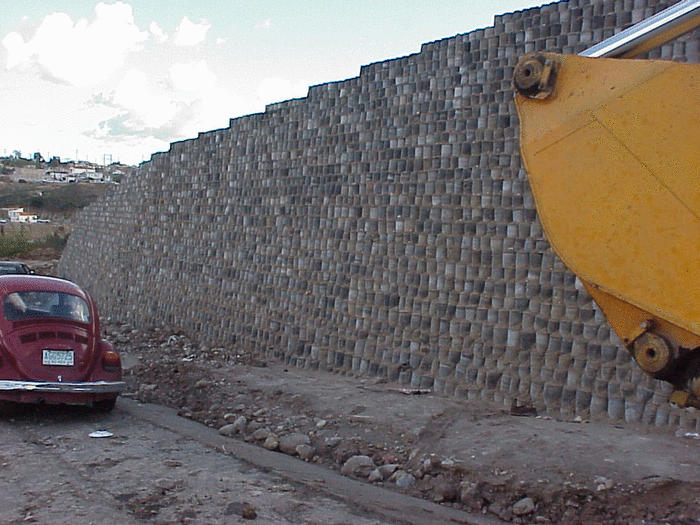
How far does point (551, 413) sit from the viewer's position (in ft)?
26.6

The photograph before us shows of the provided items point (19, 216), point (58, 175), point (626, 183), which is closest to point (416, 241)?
point (626, 183)

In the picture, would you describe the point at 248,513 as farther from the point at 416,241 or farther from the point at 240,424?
the point at 416,241

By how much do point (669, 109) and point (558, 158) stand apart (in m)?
0.56

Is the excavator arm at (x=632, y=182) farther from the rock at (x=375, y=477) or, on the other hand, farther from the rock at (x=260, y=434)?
the rock at (x=260, y=434)

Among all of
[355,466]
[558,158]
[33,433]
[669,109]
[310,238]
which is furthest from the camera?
[310,238]

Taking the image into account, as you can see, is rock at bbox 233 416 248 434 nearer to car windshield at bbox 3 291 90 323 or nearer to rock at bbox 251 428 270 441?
rock at bbox 251 428 270 441

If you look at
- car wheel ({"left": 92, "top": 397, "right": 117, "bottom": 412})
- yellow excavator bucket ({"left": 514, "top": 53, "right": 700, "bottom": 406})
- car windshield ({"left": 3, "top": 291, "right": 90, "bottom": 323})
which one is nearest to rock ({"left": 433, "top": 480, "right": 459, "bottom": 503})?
yellow excavator bucket ({"left": 514, "top": 53, "right": 700, "bottom": 406})

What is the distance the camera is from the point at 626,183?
3660mm

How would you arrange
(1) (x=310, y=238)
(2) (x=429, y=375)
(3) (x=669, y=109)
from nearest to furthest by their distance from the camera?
(3) (x=669, y=109) < (2) (x=429, y=375) < (1) (x=310, y=238)

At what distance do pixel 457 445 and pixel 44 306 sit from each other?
4929 mm

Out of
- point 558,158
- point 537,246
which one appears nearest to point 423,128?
point 537,246

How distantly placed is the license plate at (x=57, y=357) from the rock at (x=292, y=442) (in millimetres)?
2529

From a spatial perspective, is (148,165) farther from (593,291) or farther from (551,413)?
(593,291)

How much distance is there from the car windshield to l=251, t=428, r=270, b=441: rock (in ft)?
8.13
